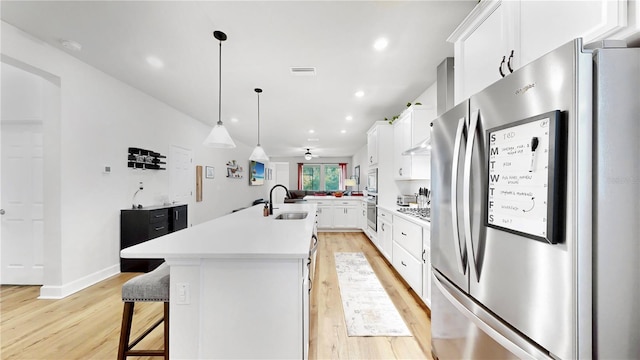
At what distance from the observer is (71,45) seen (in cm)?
235

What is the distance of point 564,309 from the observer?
2.29 feet

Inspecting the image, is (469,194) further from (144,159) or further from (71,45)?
(144,159)

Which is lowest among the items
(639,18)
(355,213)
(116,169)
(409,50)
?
(355,213)

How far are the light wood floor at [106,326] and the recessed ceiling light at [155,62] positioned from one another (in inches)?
103

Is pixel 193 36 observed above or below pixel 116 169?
above

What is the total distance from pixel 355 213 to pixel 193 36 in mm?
4886

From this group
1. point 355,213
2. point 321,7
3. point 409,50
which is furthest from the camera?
point 355,213

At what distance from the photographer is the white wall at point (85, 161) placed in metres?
2.47

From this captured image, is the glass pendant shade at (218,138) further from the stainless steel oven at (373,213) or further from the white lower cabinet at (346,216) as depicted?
the white lower cabinet at (346,216)

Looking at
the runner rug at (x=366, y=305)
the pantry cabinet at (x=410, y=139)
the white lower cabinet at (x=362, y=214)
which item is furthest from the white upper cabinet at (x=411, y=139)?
the white lower cabinet at (x=362, y=214)

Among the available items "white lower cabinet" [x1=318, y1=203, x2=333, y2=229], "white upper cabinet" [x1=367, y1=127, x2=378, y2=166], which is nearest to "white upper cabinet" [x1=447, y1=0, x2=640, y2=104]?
"white upper cabinet" [x1=367, y1=127, x2=378, y2=166]

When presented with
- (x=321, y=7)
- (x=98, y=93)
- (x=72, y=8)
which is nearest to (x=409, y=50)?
(x=321, y=7)

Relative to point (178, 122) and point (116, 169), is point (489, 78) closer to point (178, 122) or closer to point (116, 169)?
point (116, 169)

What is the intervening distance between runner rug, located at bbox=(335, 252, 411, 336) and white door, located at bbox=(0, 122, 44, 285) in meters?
3.62
